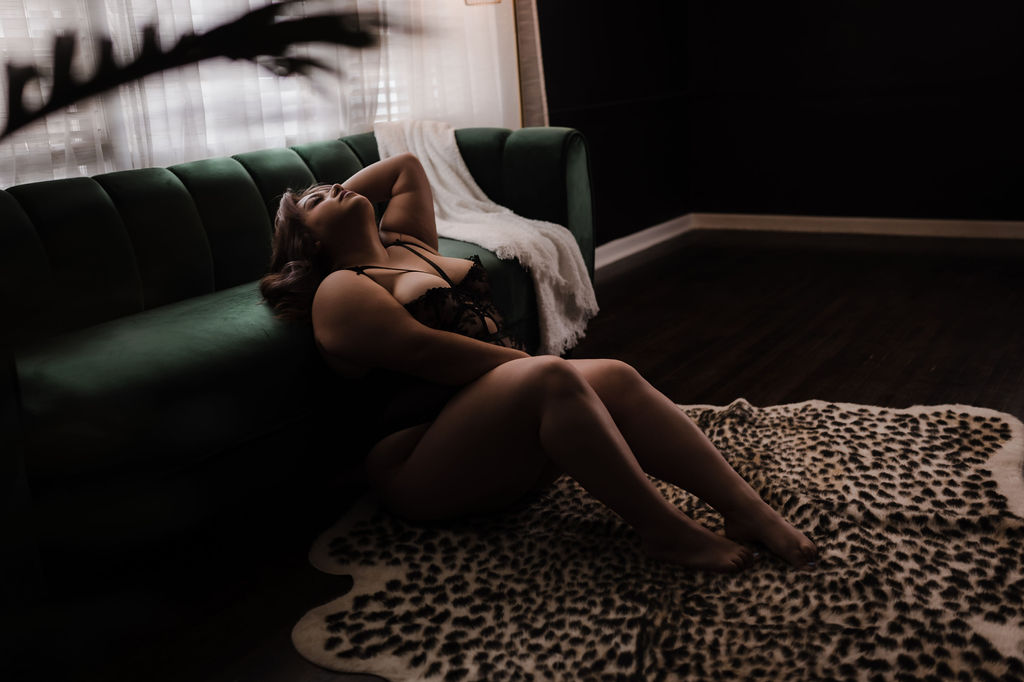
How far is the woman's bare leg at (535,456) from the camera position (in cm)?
164

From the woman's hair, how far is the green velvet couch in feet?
0.17

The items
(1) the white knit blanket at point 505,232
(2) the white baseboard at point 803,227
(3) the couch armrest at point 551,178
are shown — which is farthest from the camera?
(2) the white baseboard at point 803,227

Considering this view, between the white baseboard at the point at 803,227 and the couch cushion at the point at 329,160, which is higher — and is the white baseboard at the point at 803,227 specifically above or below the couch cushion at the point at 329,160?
below

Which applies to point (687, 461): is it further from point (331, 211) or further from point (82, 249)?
point (82, 249)

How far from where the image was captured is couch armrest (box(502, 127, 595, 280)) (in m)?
3.14

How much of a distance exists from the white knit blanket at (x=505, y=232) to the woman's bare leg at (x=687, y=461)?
1.06 meters

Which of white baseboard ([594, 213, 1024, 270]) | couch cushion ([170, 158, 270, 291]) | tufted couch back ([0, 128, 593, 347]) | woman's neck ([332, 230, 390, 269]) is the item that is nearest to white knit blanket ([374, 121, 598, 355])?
tufted couch back ([0, 128, 593, 347])

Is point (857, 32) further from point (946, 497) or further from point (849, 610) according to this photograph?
point (849, 610)

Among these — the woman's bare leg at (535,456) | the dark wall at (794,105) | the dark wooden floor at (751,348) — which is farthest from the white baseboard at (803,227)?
the woman's bare leg at (535,456)

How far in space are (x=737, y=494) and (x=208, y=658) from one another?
1073 mm

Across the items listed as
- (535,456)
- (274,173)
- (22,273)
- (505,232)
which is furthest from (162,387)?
(505,232)

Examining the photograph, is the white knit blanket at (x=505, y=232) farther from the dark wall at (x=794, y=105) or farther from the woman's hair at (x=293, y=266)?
the dark wall at (x=794, y=105)

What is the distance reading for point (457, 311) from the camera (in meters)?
1.94

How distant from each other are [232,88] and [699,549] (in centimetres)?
120
